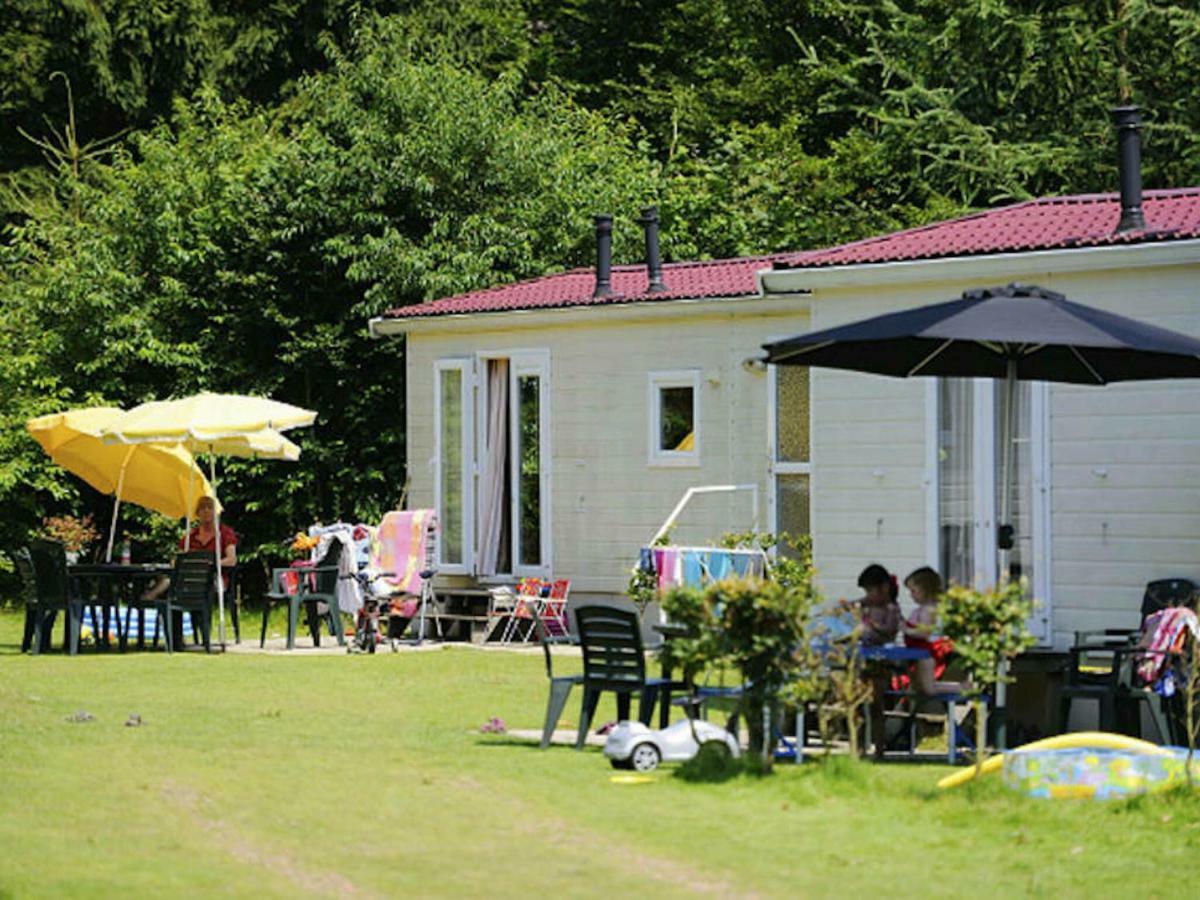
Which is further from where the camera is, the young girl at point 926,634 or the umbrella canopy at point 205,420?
the umbrella canopy at point 205,420

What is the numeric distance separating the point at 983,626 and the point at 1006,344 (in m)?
2.48

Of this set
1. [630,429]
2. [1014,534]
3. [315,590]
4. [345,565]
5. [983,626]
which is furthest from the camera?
[630,429]

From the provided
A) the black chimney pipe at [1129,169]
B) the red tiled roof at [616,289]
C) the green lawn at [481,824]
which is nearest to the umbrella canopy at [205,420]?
the red tiled roof at [616,289]

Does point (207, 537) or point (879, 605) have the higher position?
point (207, 537)

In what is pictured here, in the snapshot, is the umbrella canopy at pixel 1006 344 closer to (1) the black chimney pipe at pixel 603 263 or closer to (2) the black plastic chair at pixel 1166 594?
(2) the black plastic chair at pixel 1166 594

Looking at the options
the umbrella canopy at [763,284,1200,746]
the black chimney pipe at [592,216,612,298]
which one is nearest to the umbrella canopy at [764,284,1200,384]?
the umbrella canopy at [763,284,1200,746]

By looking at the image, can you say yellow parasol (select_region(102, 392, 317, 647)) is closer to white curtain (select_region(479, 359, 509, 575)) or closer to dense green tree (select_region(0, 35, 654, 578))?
white curtain (select_region(479, 359, 509, 575))

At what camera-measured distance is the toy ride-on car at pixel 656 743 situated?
34.6 feet

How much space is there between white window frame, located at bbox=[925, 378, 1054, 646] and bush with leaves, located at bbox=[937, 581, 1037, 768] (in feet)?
13.0

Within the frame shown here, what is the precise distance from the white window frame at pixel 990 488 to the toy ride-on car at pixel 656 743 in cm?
348

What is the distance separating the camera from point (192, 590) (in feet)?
59.0

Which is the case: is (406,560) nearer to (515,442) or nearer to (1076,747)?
(515,442)

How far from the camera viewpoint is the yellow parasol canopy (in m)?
19.6

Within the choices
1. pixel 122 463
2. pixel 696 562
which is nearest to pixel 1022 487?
pixel 696 562
